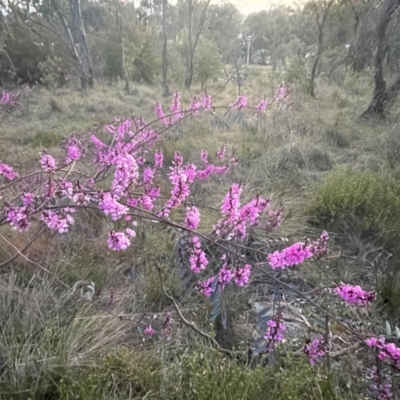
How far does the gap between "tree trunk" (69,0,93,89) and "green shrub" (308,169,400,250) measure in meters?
10.4

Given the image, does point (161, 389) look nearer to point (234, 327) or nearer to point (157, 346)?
point (157, 346)

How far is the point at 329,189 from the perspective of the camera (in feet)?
9.40

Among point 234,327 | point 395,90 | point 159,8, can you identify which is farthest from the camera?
point 159,8

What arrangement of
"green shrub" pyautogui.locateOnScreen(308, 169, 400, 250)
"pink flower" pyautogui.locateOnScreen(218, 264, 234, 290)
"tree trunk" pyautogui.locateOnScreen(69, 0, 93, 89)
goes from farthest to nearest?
1. "tree trunk" pyautogui.locateOnScreen(69, 0, 93, 89)
2. "green shrub" pyautogui.locateOnScreen(308, 169, 400, 250)
3. "pink flower" pyautogui.locateOnScreen(218, 264, 234, 290)

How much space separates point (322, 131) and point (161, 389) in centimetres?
464

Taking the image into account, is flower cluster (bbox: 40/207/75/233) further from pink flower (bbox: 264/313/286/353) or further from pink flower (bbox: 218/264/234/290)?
pink flower (bbox: 264/313/286/353)

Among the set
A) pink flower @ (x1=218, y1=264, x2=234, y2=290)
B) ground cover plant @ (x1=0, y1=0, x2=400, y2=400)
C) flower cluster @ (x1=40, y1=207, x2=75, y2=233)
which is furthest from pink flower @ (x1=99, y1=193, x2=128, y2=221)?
pink flower @ (x1=218, y1=264, x2=234, y2=290)

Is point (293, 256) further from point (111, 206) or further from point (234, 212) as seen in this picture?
point (111, 206)

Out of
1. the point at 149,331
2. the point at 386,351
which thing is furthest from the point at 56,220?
the point at 386,351

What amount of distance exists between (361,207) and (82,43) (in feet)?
35.6

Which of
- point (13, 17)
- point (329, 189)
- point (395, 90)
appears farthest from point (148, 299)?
point (13, 17)

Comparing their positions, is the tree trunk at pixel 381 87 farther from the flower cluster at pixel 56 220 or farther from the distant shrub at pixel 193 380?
the flower cluster at pixel 56 220

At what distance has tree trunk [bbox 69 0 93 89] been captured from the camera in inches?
424

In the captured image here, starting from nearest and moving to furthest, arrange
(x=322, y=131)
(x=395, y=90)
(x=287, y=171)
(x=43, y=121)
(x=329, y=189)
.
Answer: (x=329, y=189) → (x=287, y=171) → (x=322, y=131) → (x=395, y=90) → (x=43, y=121)
